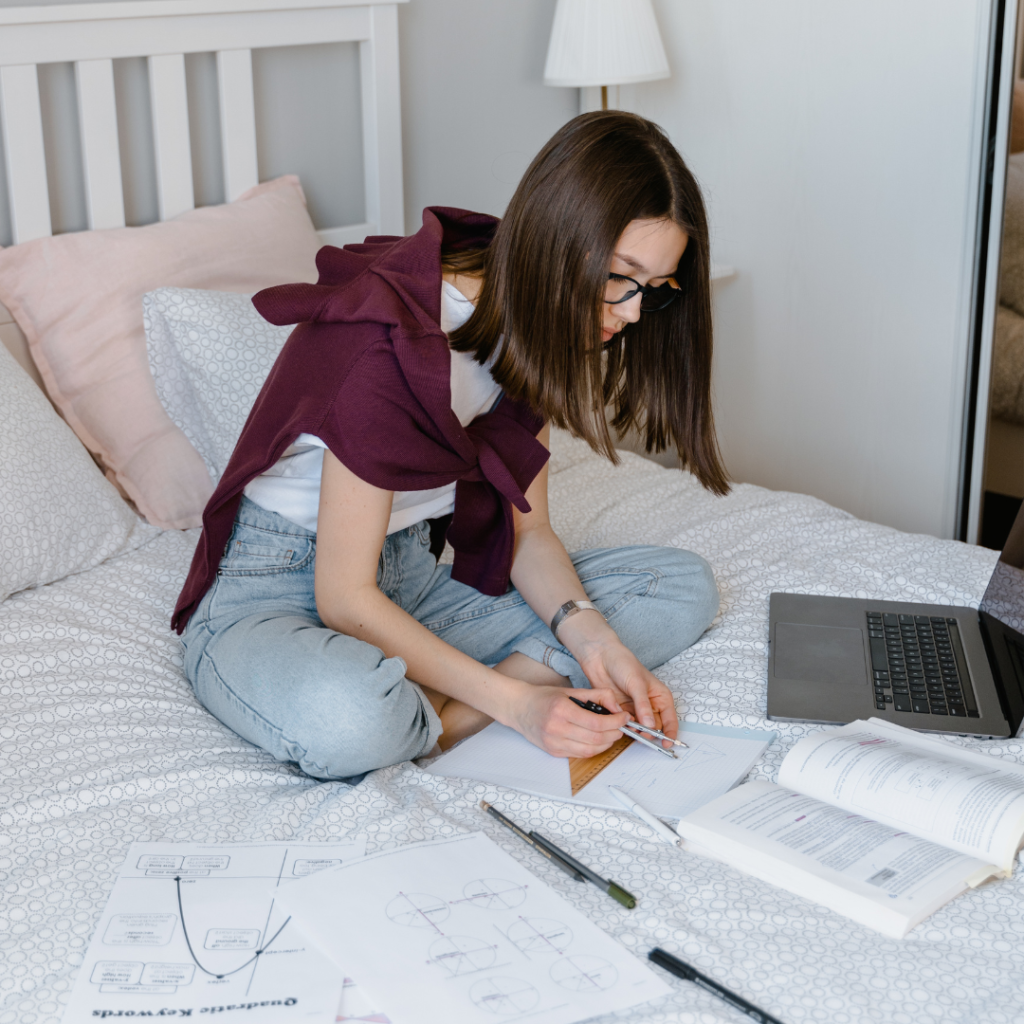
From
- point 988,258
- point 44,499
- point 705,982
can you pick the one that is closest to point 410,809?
point 705,982

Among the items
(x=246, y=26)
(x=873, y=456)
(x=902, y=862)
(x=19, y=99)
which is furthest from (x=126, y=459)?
(x=873, y=456)

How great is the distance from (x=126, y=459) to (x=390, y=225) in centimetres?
72

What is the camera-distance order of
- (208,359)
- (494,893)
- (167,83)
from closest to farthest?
(494,893) < (208,359) < (167,83)

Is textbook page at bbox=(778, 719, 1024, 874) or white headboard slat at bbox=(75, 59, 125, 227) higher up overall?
white headboard slat at bbox=(75, 59, 125, 227)

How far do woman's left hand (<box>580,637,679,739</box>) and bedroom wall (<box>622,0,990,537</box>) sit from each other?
45.8 inches

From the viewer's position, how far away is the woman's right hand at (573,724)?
97 cm

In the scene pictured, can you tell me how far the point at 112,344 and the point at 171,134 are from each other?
392 mm

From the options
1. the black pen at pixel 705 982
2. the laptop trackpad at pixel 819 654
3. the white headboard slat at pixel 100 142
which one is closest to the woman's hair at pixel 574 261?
the laptop trackpad at pixel 819 654

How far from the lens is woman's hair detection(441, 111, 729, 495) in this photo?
1.01 metres

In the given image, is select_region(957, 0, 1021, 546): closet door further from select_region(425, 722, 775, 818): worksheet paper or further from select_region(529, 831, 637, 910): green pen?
select_region(529, 831, 637, 910): green pen

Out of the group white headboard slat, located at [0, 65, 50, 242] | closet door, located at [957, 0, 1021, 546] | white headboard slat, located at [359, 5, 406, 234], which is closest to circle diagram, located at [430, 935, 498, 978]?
white headboard slat, located at [0, 65, 50, 242]

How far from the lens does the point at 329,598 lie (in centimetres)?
107

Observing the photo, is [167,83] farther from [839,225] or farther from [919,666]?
[919,666]

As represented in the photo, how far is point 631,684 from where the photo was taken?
3.46ft
